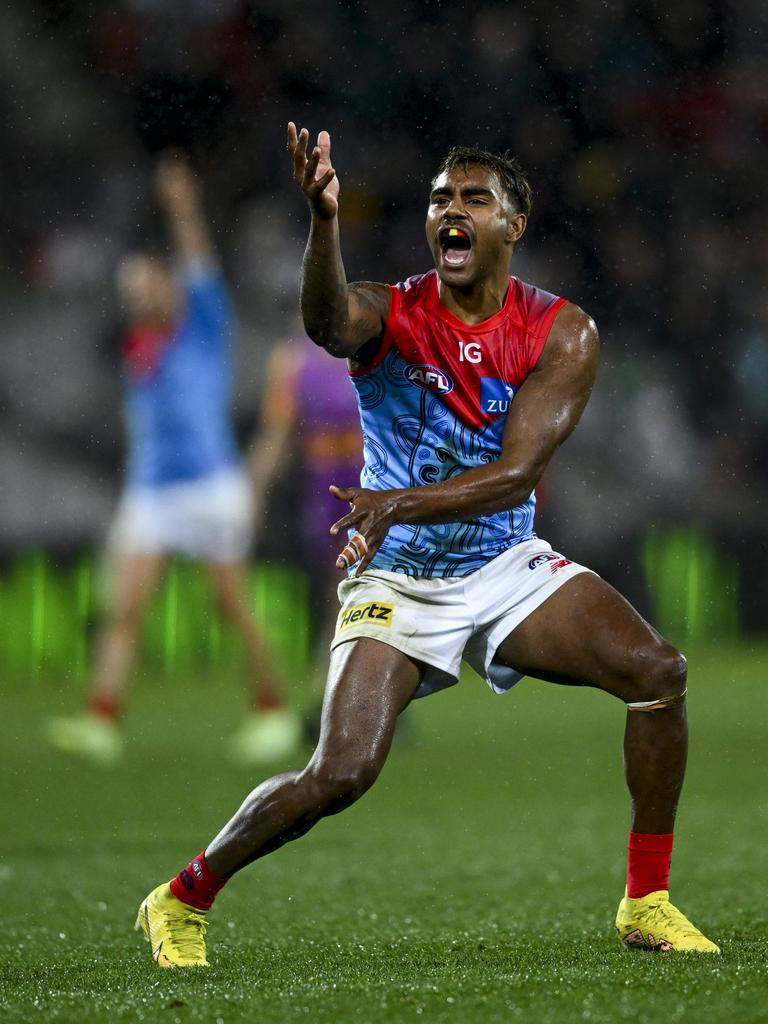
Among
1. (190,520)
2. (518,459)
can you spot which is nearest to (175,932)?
(518,459)

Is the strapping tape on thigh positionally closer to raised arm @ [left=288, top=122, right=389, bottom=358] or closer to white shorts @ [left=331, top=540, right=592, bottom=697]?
white shorts @ [left=331, top=540, right=592, bottom=697]

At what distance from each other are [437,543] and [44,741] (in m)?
4.86

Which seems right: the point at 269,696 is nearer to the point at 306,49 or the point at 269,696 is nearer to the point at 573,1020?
the point at 573,1020

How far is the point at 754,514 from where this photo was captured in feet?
41.0

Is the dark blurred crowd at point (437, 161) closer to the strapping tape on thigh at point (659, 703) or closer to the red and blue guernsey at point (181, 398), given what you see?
the red and blue guernsey at point (181, 398)

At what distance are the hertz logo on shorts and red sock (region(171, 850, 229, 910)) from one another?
669 millimetres

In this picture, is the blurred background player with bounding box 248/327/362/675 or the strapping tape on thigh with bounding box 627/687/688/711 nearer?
the strapping tape on thigh with bounding box 627/687/688/711

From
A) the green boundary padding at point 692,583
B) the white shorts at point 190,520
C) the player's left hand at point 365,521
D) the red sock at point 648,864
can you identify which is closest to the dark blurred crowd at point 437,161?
the green boundary padding at point 692,583

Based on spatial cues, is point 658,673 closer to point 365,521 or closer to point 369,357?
point 365,521

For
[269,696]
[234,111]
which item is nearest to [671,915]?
[269,696]

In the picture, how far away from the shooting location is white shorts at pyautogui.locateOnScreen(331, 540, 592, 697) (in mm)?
4117

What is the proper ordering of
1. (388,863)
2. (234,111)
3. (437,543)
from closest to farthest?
(437,543), (388,863), (234,111)

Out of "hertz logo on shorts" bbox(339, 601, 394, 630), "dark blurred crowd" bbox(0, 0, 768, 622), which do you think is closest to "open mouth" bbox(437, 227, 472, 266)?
"hertz logo on shorts" bbox(339, 601, 394, 630)

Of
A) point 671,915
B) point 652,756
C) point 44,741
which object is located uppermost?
point 652,756
